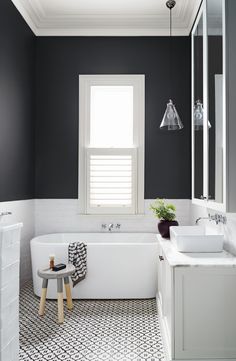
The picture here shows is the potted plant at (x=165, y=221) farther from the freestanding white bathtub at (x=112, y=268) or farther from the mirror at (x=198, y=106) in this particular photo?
the mirror at (x=198, y=106)

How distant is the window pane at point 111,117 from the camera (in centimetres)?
491

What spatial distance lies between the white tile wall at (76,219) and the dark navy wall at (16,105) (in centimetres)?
34

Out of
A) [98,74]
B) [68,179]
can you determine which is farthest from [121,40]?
[68,179]

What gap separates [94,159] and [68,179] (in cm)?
48

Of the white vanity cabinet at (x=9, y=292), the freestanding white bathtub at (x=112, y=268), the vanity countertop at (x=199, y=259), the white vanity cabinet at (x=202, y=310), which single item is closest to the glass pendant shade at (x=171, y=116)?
the freestanding white bathtub at (x=112, y=268)

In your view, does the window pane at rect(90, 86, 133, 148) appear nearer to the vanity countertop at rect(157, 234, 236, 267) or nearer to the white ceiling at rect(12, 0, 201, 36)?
the white ceiling at rect(12, 0, 201, 36)

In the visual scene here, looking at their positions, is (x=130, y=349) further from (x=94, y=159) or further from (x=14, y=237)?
(x=94, y=159)

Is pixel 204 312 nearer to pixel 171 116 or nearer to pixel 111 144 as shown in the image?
pixel 171 116

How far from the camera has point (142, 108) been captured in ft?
16.0

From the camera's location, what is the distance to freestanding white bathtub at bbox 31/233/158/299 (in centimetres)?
394

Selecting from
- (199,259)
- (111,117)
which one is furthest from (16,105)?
(199,259)

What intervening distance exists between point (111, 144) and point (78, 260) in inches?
71.4

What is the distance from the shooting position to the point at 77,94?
195 inches

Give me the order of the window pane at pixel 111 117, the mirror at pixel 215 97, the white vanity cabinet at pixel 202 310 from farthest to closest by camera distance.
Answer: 1. the window pane at pixel 111 117
2. the mirror at pixel 215 97
3. the white vanity cabinet at pixel 202 310
